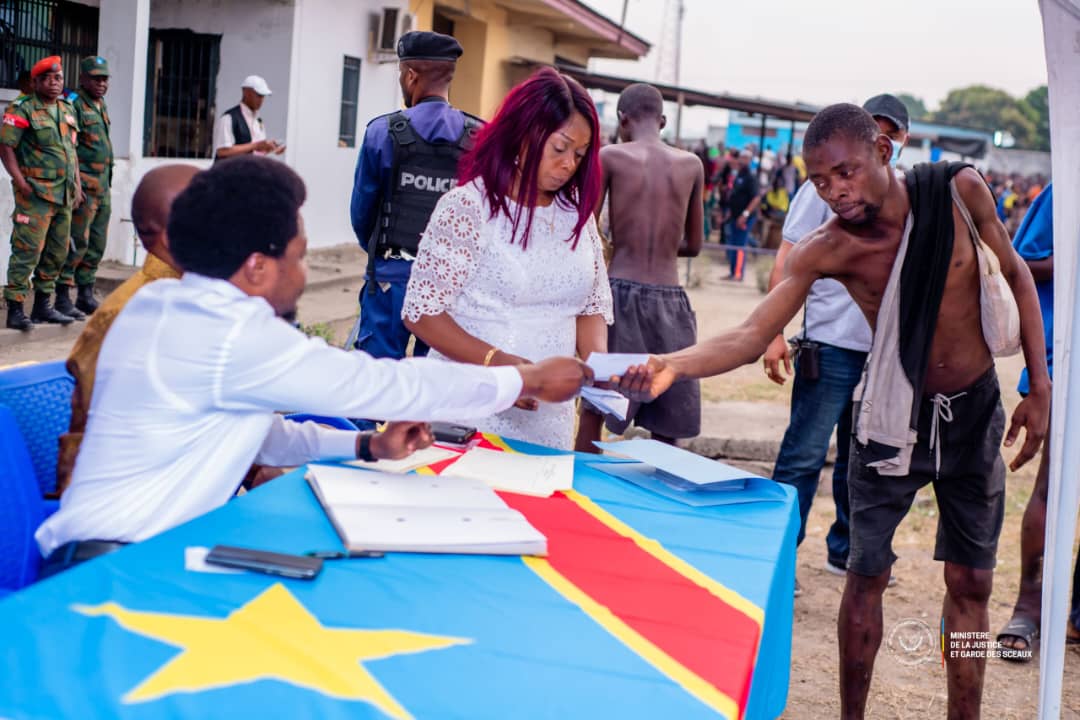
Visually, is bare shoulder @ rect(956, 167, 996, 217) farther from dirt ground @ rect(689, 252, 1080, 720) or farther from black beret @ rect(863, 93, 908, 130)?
black beret @ rect(863, 93, 908, 130)

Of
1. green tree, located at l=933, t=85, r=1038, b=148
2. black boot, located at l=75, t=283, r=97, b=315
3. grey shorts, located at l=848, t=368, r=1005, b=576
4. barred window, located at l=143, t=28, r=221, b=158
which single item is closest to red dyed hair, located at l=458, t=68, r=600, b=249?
grey shorts, located at l=848, t=368, r=1005, b=576

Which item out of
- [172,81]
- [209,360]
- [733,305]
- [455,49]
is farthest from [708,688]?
[733,305]

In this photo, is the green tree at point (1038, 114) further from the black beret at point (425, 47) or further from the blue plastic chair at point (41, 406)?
the blue plastic chair at point (41, 406)

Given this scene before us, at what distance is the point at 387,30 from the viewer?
13.1 metres

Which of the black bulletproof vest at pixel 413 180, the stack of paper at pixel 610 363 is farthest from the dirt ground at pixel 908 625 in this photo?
the black bulletproof vest at pixel 413 180

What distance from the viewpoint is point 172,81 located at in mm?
10914

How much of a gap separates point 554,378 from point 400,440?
44 cm

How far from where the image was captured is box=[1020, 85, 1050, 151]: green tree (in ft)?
241

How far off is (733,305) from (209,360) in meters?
13.0

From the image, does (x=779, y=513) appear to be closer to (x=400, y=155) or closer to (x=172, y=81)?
(x=400, y=155)

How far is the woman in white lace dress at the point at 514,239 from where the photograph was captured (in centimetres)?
305

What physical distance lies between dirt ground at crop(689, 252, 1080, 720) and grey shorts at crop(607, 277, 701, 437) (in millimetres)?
897

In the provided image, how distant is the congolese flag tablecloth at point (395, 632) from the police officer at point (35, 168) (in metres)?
5.68

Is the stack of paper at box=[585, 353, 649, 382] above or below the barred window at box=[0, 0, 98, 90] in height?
below
